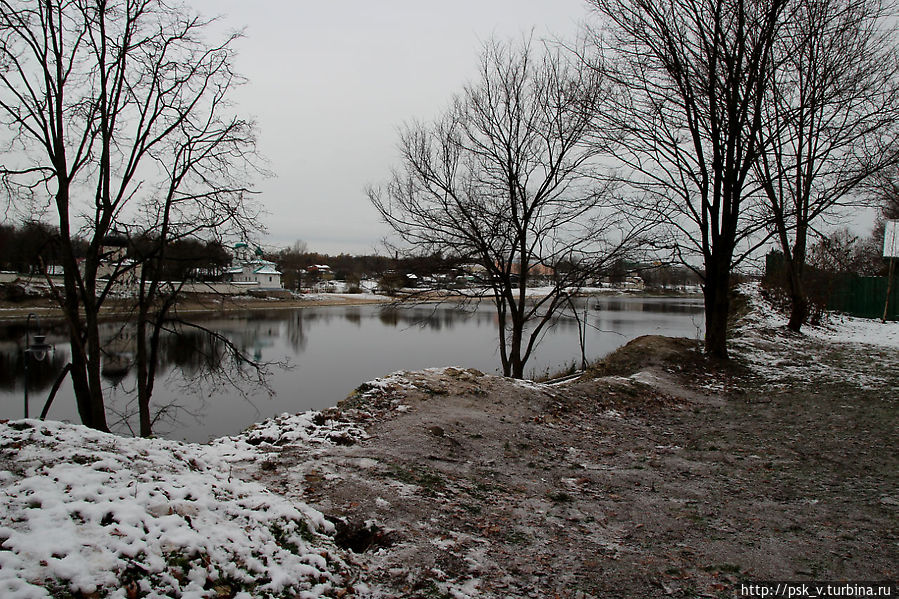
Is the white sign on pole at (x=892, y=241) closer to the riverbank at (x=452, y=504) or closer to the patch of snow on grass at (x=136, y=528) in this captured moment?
the riverbank at (x=452, y=504)

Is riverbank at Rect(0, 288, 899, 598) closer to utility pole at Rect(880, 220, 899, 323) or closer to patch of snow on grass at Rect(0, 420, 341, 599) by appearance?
patch of snow on grass at Rect(0, 420, 341, 599)

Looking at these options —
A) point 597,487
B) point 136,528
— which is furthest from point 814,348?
point 136,528

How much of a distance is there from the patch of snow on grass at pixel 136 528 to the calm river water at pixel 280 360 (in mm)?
7343

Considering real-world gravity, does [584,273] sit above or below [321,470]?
above

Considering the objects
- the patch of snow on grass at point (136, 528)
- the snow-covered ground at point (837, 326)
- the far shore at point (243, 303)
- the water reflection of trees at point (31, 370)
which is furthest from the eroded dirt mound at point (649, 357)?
the water reflection of trees at point (31, 370)

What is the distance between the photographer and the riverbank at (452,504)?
2.33m

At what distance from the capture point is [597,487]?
13.9 feet

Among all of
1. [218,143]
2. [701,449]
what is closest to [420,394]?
[701,449]

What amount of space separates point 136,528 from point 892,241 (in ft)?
83.7

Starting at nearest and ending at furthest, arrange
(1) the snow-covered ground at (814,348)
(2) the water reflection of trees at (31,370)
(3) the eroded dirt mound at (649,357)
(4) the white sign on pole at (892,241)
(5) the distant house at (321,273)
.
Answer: (1) the snow-covered ground at (814,348) → (3) the eroded dirt mound at (649,357) → (2) the water reflection of trees at (31,370) → (4) the white sign on pole at (892,241) → (5) the distant house at (321,273)

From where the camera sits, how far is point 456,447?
497 centimetres

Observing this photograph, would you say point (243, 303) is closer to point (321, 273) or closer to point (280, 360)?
point (280, 360)

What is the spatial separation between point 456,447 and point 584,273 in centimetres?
715

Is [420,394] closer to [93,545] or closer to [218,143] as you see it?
[93,545]
